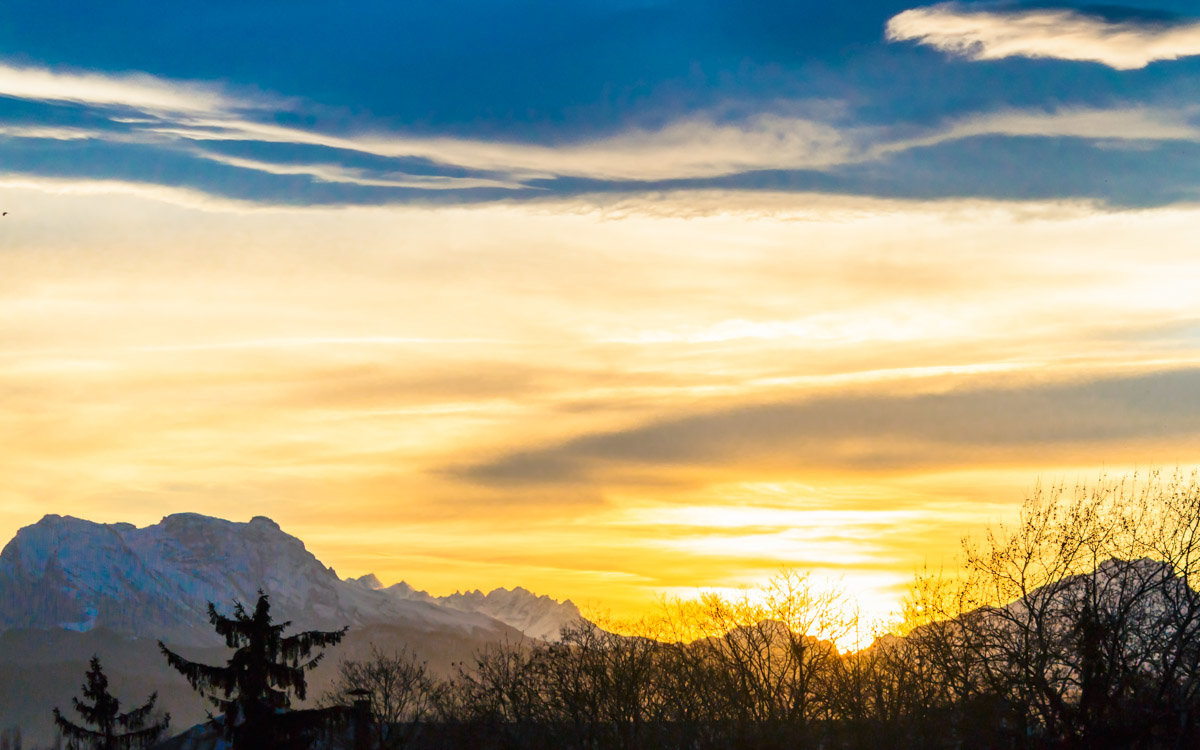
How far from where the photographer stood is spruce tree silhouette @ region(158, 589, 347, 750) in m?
47.7

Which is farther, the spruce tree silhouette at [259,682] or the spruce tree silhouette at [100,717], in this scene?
the spruce tree silhouette at [100,717]

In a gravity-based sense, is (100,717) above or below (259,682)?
below

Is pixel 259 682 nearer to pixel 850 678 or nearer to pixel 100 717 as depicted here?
pixel 100 717

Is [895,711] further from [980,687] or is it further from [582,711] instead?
[582,711]

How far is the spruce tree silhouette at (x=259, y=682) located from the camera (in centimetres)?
4772

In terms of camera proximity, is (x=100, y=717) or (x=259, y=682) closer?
(x=259, y=682)

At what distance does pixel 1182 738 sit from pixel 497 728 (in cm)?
6156

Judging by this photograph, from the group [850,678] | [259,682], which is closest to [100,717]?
[259,682]

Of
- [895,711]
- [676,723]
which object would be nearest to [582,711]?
[676,723]

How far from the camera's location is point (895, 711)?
271ft

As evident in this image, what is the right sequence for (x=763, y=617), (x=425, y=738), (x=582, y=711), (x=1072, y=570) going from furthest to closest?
(x=425, y=738), (x=763, y=617), (x=582, y=711), (x=1072, y=570)

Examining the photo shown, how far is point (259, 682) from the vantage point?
48281 millimetres

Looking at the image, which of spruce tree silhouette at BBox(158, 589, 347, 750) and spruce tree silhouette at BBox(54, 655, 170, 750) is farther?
spruce tree silhouette at BBox(54, 655, 170, 750)

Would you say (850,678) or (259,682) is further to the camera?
(850,678)
